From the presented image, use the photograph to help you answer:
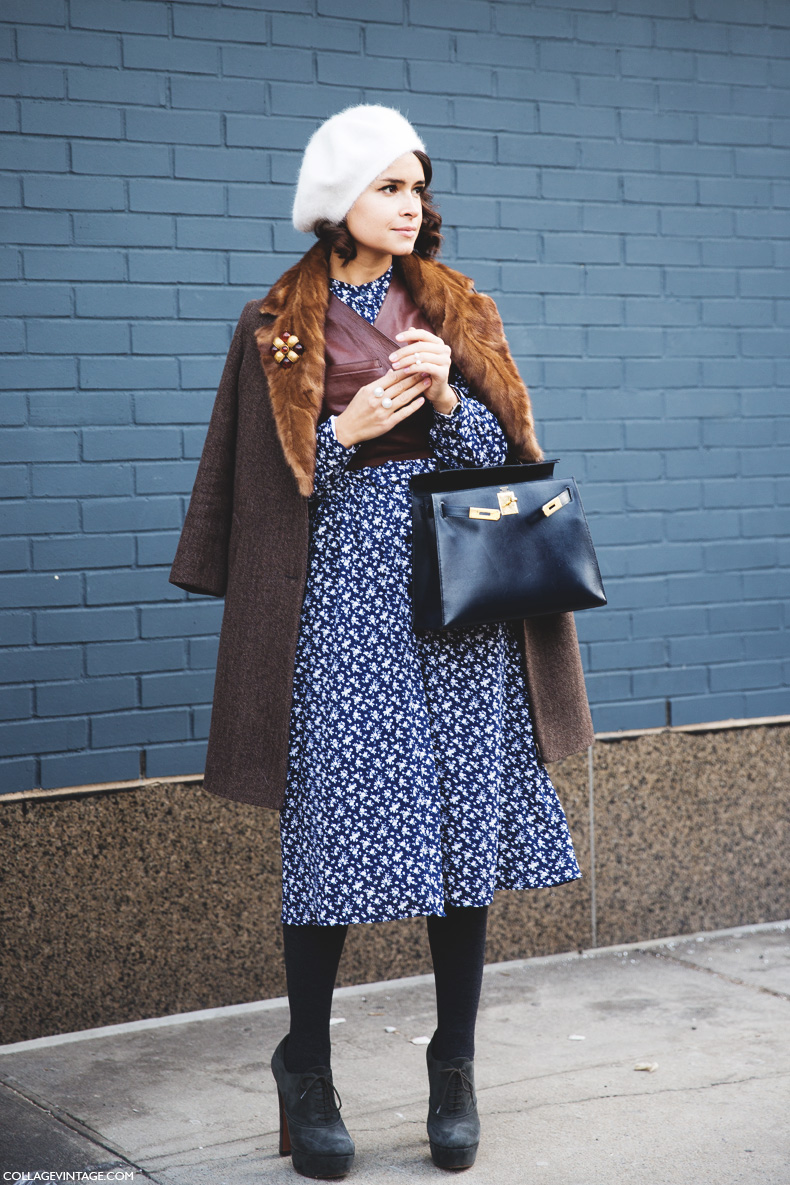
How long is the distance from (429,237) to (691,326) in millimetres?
1831

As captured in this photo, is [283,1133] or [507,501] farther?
[283,1133]

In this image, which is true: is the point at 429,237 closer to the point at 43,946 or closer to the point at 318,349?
the point at 318,349

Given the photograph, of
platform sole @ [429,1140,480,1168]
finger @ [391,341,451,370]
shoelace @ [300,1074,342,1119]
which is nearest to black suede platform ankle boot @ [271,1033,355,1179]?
shoelace @ [300,1074,342,1119]

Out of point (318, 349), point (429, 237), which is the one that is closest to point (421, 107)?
point (429, 237)

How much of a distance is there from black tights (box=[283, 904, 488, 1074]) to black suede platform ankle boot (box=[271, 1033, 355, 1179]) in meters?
0.03

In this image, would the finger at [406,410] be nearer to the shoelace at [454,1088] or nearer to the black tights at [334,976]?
the black tights at [334,976]

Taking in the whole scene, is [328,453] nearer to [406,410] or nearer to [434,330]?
[406,410]

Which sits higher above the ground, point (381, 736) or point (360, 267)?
point (360, 267)

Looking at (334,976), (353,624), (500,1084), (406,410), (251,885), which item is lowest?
(500,1084)

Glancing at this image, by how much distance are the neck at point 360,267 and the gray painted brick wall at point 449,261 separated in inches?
41.9

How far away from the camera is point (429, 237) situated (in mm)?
2824

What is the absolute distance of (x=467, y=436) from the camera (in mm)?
2652

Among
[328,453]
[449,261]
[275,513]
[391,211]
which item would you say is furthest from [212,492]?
[449,261]

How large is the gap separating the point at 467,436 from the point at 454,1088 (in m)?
1.36
